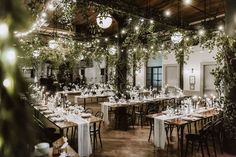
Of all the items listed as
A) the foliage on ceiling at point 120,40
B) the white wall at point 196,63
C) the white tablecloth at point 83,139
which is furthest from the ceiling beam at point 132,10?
the white wall at point 196,63

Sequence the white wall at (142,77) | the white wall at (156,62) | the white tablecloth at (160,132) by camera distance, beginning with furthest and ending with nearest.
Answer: the white wall at (142,77) < the white wall at (156,62) < the white tablecloth at (160,132)

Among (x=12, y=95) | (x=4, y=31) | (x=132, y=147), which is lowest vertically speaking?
(x=132, y=147)

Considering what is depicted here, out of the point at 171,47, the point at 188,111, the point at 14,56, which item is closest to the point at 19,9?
the point at 14,56

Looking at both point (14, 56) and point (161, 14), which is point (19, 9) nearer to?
point (14, 56)

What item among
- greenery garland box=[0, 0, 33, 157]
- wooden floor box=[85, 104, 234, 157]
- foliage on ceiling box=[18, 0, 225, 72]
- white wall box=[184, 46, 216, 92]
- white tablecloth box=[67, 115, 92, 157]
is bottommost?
wooden floor box=[85, 104, 234, 157]

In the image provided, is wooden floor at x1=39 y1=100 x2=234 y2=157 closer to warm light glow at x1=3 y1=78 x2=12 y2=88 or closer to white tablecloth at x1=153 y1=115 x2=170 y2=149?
white tablecloth at x1=153 y1=115 x2=170 y2=149

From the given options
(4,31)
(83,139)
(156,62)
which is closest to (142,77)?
(156,62)

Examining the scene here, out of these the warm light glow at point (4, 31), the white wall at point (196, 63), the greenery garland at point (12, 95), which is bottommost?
the greenery garland at point (12, 95)

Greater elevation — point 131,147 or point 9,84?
point 9,84

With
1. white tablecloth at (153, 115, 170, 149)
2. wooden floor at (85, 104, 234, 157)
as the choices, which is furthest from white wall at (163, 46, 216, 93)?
white tablecloth at (153, 115, 170, 149)

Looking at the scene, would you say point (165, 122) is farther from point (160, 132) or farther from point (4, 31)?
point (4, 31)

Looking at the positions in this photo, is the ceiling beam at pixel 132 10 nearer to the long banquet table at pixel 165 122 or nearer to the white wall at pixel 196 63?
the long banquet table at pixel 165 122

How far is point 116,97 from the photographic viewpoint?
8.98 m

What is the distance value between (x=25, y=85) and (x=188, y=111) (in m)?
7.03
